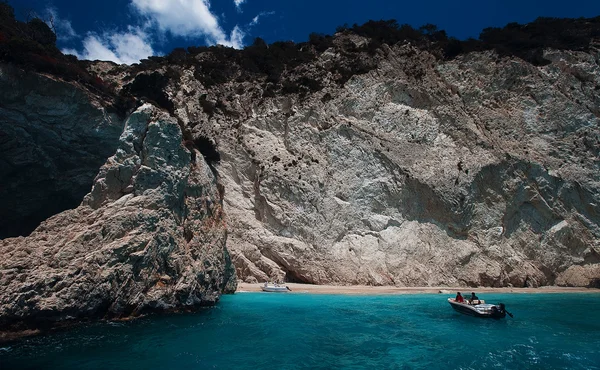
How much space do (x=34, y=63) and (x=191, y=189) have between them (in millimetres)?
9603

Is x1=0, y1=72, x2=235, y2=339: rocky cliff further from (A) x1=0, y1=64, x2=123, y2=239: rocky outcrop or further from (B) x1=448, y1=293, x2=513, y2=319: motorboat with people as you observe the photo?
(B) x1=448, y1=293, x2=513, y2=319: motorboat with people

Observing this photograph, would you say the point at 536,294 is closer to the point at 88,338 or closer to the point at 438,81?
the point at 438,81

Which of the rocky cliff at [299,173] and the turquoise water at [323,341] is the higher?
the rocky cliff at [299,173]

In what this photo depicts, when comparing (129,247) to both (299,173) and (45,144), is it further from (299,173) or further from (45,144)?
(299,173)

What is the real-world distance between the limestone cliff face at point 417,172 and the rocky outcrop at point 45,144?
442 inches

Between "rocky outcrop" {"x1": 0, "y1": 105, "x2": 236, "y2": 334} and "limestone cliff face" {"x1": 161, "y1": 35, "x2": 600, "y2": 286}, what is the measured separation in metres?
8.74

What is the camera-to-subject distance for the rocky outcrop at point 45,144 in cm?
1866

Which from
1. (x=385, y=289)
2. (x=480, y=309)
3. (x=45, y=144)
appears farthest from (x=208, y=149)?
(x=480, y=309)

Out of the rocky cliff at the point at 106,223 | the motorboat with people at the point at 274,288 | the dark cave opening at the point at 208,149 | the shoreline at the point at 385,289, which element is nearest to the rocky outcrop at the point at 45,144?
the rocky cliff at the point at 106,223

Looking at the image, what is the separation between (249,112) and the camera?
3594 cm

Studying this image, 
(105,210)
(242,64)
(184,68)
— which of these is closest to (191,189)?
(105,210)

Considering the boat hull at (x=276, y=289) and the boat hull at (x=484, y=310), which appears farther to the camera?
the boat hull at (x=276, y=289)

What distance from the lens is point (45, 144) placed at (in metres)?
19.9

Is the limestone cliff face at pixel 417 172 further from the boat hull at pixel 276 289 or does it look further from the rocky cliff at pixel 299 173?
the boat hull at pixel 276 289
